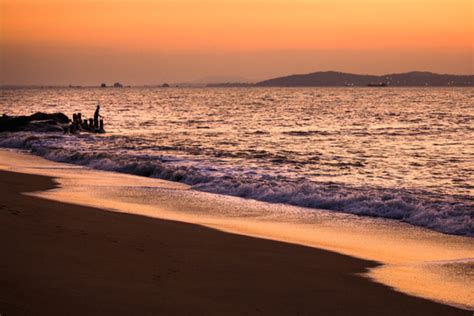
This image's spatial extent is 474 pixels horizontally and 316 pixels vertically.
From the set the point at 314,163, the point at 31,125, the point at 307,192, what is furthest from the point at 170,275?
the point at 31,125

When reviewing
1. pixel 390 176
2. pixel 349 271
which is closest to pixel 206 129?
pixel 390 176

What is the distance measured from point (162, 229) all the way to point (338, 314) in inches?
246

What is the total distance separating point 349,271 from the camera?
34.6 ft

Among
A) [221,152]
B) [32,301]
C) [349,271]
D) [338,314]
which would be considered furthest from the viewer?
[221,152]

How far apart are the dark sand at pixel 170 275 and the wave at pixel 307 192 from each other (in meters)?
5.33

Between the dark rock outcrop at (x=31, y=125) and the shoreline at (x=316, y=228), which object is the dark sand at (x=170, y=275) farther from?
the dark rock outcrop at (x=31, y=125)

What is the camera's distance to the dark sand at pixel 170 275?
7.72 meters

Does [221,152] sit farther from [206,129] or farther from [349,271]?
[349,271]

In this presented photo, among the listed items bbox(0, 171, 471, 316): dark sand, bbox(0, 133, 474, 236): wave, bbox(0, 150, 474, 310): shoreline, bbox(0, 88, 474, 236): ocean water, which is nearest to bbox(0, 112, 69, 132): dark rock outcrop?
bbox(0, 88, 474, 236): ocean water

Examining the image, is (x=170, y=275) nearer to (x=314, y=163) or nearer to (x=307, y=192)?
(x=307, y=192)

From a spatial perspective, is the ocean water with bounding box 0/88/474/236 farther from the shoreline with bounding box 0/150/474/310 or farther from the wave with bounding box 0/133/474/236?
the shoreline with bounding box 0/150/474/310

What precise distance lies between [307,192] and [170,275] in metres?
11.2

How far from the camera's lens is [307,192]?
20.0 meters

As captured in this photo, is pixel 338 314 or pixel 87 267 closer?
pixel 338 314
